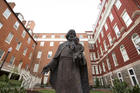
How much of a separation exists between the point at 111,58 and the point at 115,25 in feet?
23.4

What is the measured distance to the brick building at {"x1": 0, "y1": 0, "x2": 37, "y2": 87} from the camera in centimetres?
1408

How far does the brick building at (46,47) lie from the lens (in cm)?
2441

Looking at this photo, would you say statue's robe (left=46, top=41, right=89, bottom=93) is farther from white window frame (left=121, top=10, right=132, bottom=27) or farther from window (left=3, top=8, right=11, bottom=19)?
window (left=3, top=8, right=11, bottom=19)

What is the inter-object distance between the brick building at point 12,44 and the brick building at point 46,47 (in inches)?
127

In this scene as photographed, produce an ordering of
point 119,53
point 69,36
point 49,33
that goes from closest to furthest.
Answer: point 69,36
point 119,53
point 49,33

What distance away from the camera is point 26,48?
22.1m

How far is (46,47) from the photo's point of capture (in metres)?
27.5

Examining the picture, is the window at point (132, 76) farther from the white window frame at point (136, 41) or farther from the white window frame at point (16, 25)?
the white window frame at point (16, 25)

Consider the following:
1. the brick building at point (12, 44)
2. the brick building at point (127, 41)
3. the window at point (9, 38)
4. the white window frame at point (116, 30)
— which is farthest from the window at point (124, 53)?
the window at point (9, 38)

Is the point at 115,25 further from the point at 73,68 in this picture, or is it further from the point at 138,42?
the point at 73,68

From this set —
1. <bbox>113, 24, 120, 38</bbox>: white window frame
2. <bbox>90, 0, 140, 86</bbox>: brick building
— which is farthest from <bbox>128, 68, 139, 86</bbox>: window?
<bbox>113, 24, 120, 38</bbox>: white window frame

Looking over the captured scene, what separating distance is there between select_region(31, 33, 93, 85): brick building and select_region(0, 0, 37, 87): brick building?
322cm

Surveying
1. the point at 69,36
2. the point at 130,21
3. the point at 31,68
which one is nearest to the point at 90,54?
the point at 130,21

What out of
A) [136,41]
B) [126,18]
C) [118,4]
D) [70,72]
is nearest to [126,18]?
[126,18]
